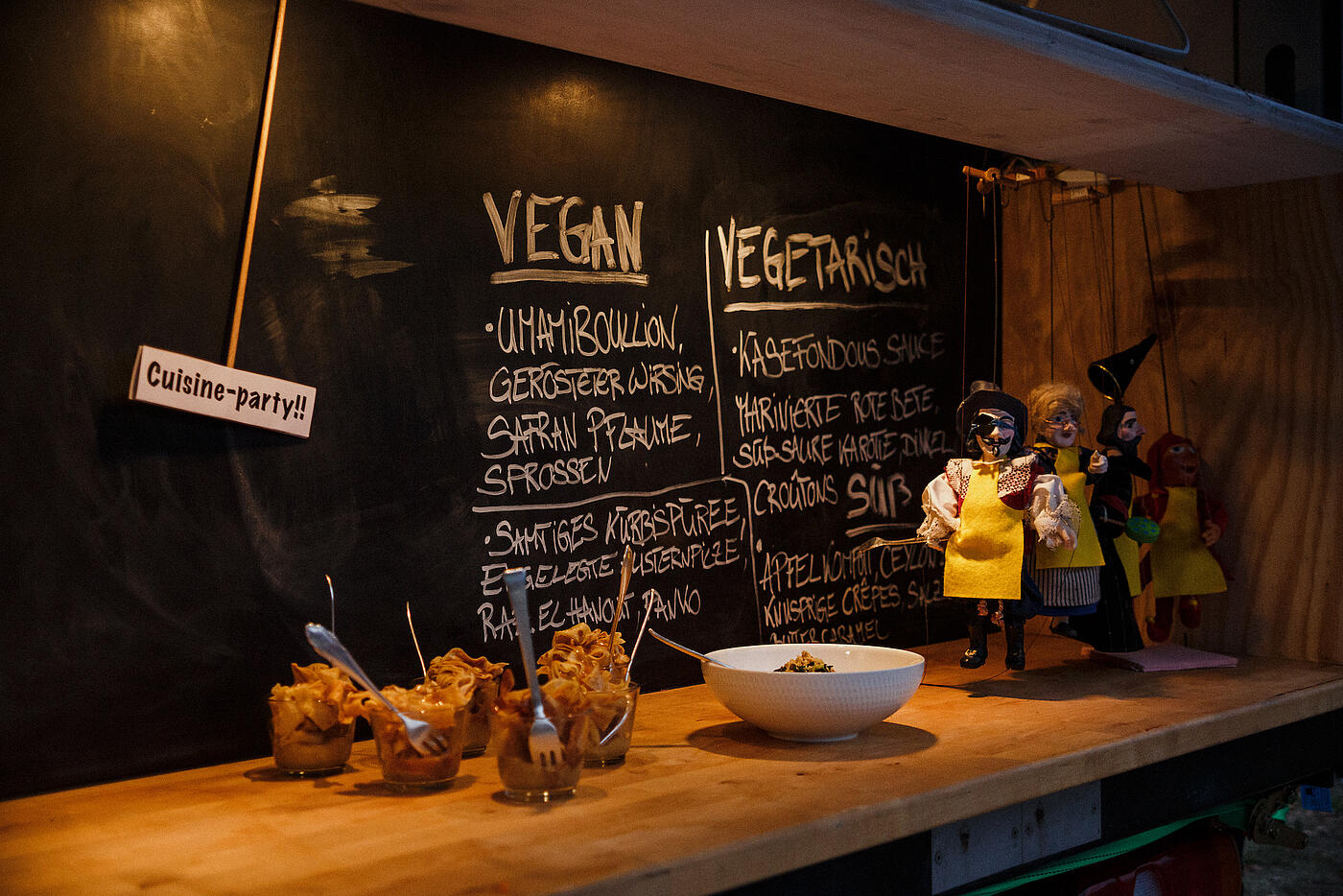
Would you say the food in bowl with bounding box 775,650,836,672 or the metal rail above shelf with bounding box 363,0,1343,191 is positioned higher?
the metal rail above shelf with bounding box 363,0,1343,191

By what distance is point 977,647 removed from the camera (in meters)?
1.88

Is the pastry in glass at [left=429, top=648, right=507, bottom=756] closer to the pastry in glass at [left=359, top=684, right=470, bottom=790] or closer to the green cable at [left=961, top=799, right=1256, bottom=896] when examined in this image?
the pastry in glass at [left=359, top=684, right=470, bottom=790]

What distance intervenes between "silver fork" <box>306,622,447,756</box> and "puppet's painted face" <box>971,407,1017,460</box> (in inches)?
37.4

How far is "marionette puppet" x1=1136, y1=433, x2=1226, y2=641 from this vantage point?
205cm

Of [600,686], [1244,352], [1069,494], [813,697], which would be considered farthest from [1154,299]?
[600,686]

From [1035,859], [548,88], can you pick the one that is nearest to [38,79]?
[548,88]

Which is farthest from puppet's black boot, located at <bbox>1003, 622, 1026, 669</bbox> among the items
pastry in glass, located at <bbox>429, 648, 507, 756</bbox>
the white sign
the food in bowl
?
the white sign

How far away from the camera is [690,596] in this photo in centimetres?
196

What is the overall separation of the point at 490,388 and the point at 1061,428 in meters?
0.94

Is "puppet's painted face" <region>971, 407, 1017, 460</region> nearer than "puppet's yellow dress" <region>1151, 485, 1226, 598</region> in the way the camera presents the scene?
Yes

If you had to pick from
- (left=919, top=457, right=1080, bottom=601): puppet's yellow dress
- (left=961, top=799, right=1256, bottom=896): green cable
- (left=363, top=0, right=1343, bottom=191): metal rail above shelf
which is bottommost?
(left=961, top=799, right=1256, bottom=896): green cable

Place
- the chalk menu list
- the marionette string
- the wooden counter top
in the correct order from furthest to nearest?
the marionette string < the chalk menu list < the wooden counter top

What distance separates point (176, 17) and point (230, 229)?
0.83 ft

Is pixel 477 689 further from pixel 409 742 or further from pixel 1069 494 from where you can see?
pixel 1069 494
